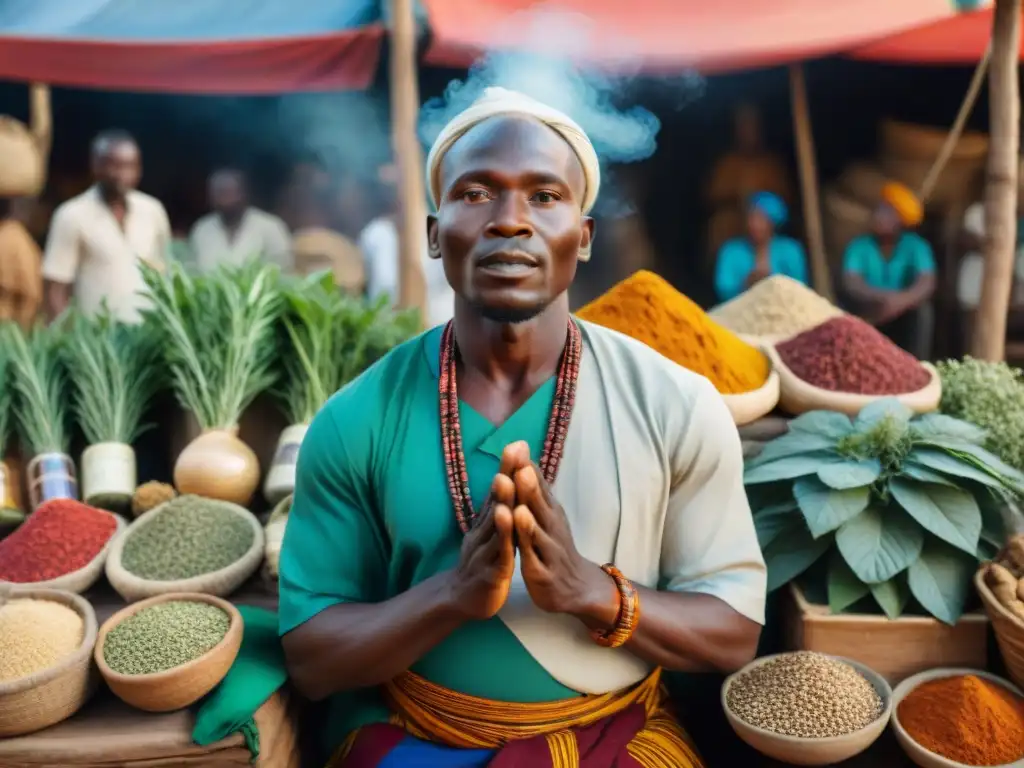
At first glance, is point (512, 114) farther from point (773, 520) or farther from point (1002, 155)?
point (1002, 155)

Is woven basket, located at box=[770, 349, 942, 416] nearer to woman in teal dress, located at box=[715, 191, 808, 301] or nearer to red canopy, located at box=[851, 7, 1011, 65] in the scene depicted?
woman in teal dress, located at box=[715, 191, 808, 301]

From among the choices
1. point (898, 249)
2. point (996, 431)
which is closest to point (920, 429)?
point (996, 431)

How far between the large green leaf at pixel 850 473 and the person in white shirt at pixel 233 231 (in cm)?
424

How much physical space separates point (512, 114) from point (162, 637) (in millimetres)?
1055

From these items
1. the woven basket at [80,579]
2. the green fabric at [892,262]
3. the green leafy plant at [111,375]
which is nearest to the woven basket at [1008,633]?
the woven basket at [80,579]

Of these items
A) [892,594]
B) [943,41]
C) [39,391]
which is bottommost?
[892,594]

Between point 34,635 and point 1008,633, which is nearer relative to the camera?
point 34,635

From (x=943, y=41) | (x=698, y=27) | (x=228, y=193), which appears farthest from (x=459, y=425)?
(x=943, y=41)

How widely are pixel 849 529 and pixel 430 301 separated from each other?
11.9 ft

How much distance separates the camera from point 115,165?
4344 mm

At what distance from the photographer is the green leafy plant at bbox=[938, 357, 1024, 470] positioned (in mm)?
2305

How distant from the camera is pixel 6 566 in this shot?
195cm

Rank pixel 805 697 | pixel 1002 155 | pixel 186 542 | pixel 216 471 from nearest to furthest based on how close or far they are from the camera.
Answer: pixel 805 697
pixel 186 542
pixel 216 471
pixel 1002 155

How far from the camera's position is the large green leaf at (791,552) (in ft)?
6.50
